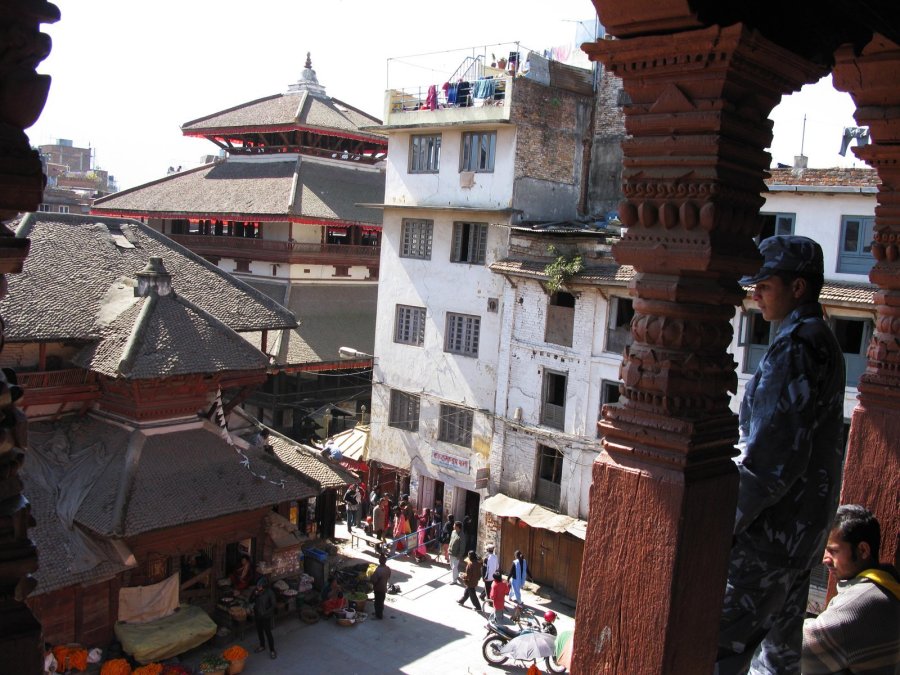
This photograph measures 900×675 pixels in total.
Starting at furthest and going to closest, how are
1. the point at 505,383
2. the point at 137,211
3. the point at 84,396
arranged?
the point at 137,211 → the point at 505,383 → the point at 84,396

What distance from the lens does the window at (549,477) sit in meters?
20.5

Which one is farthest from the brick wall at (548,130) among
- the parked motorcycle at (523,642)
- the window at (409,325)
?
the parked motorcycle at (523,642)

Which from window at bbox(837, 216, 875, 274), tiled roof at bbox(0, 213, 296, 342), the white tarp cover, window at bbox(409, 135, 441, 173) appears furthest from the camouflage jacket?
window at bbox(409, 135, 441, 173)

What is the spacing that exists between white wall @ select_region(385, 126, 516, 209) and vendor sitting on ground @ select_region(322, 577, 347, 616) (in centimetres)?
1030

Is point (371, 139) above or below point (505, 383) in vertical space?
above

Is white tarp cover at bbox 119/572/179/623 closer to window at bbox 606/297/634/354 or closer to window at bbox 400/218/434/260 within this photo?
window at bbox 606/297/634/354

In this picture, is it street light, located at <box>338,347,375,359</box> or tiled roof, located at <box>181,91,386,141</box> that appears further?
tiled roof, located at <box>181,91,386,141</box>

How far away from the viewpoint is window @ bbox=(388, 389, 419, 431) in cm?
2405

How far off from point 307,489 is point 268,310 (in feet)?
15.1

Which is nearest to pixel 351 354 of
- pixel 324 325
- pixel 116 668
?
pixel 324 325

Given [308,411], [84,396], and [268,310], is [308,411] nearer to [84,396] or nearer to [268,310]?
[268,310]

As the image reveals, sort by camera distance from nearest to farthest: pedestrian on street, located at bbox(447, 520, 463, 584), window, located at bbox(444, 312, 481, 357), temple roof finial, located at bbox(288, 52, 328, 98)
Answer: pedestrian on street, located at bbox(447, 520, 463, 584), window, located at bbox(444, 312, 481, 357), temple roof finial, located at bbox(288, 52, 328, 98)

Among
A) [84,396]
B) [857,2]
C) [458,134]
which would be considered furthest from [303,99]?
[857,2]

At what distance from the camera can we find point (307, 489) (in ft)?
54.4
